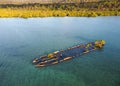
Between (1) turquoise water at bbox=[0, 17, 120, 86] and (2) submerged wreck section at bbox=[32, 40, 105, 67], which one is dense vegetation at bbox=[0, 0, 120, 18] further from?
(2) submerged wreck section at bbox=[32, 40, 105, 67]

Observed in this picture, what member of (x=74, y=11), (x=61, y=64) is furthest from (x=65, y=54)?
(x=74, y=11)

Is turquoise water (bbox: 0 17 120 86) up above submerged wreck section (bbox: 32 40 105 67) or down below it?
below

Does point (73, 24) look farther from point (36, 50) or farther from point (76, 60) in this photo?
point (76, 60)

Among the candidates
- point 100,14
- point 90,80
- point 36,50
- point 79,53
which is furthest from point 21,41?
point 100,14

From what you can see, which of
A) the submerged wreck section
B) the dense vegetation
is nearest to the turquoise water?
the submerged wreck section

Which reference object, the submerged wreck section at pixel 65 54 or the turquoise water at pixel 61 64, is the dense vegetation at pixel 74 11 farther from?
the submerged wreck section at pixel 65 54

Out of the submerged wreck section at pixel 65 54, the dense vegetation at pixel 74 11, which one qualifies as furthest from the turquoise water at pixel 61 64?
the dense vegetation at pixel 74 11
